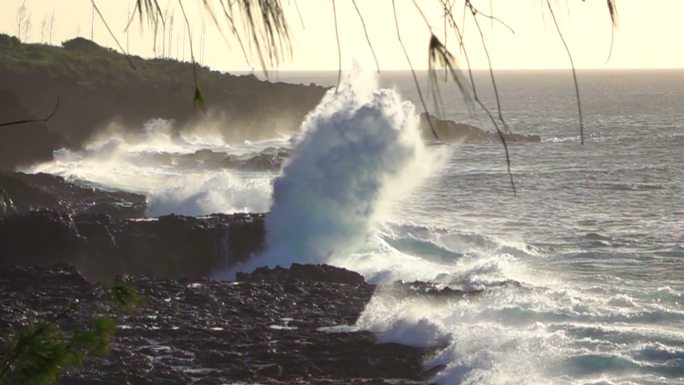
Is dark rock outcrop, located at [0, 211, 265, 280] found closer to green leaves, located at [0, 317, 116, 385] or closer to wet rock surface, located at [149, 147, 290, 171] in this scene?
green leaves, located at [0, 317, 116, 385]

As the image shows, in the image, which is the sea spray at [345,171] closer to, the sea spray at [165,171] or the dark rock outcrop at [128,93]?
the sea spray at [165,171]

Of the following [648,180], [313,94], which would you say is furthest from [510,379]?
[313,94]

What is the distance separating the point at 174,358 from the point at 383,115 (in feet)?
66.5

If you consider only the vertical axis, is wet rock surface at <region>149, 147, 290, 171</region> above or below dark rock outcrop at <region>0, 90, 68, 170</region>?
below

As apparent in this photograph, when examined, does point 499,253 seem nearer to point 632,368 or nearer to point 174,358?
point 632,368

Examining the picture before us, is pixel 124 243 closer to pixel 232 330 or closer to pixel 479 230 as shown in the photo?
pixel 232 330

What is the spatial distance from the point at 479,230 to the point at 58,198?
12.1 metres

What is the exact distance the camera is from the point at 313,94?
271 ft

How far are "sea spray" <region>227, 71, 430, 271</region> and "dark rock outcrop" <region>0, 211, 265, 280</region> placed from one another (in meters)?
3.78

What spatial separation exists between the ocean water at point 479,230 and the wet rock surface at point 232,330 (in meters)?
0.80

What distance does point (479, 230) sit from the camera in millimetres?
35281

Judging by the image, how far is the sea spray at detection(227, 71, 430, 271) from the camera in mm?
31531

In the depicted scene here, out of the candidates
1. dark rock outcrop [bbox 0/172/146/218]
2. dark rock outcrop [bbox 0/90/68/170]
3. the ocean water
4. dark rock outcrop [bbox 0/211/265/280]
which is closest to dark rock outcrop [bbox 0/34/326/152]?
the ocean water

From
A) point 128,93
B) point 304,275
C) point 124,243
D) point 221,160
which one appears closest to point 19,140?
point 221,160
